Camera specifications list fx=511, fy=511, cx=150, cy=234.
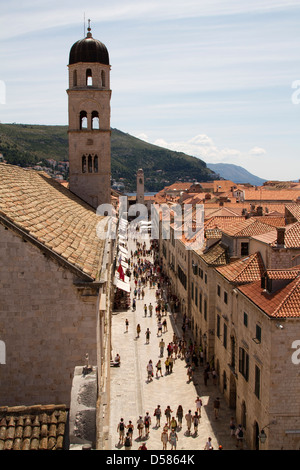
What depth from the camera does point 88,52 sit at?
37.1 metres

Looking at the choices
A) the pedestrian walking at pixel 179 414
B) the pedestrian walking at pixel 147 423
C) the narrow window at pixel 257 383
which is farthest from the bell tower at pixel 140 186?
the narrow window at pixel 257 383

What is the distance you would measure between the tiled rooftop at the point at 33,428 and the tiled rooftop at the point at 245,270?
1685 centimetres

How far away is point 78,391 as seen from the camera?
884 cm

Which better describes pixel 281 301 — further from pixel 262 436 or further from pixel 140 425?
pixel 140 425

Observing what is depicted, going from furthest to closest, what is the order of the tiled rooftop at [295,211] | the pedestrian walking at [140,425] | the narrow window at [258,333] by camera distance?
the tiled rooftop at [295,211] → the pedestrian walking at [140,425] → the narrow window at [258,333]

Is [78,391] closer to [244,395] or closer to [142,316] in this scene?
[244,395]

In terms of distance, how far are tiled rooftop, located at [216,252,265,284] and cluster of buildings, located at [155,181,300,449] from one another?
5cm

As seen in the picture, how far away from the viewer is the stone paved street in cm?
2294

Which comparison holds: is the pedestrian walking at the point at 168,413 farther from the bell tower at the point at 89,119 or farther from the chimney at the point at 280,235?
the bell tower at the point at 89,119

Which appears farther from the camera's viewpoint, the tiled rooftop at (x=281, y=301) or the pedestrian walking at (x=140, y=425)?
the pedestrian walking at (x=140, y=425)

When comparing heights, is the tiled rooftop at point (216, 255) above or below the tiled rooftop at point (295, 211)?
below

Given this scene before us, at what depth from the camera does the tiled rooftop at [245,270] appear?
25609 mm

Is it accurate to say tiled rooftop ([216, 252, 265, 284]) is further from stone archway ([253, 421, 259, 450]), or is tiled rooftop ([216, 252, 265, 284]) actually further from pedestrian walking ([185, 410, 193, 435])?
stone archway ([253, 421, 259, 450])
